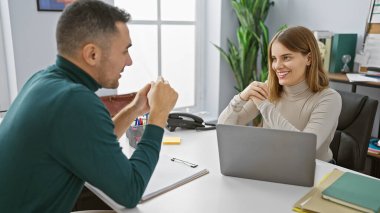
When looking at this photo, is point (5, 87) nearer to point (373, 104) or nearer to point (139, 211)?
point (139, 211)

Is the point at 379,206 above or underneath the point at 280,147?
underneath

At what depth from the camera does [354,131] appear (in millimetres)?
1735

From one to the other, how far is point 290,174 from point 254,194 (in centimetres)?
15

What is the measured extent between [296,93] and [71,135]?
129 centimetres

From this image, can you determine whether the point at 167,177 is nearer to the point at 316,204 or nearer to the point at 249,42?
the point at 316,204

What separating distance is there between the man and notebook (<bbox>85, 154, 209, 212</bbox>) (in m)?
0.12

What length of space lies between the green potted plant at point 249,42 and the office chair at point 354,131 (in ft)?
4.09

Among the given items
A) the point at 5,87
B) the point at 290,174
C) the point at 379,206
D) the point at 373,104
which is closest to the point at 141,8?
the point at 5,87

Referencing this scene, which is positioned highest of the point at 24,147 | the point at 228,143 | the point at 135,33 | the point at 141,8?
the point at 141,8

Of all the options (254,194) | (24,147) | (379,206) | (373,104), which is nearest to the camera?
(24,147)

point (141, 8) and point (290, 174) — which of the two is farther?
point (141, 8)

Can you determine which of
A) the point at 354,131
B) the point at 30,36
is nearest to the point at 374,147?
the point at 354,131

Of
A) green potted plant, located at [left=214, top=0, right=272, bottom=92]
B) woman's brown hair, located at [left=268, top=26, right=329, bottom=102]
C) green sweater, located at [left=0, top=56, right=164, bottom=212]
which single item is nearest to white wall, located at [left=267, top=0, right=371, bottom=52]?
green potted plant, located at [left=214, top=0, right=272, bottom=92]

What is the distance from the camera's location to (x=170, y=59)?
10.5ft
